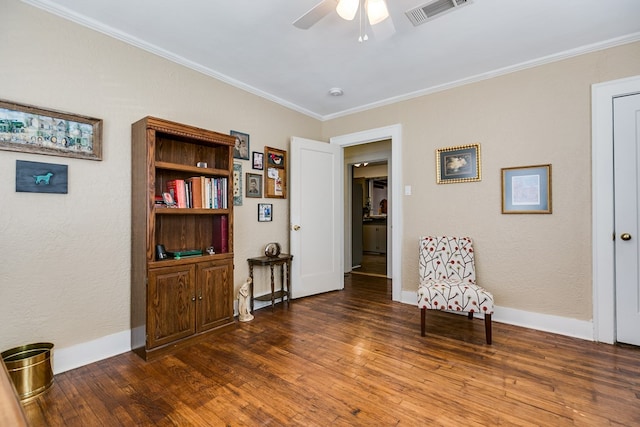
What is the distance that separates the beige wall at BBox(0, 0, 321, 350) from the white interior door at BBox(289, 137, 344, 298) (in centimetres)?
165

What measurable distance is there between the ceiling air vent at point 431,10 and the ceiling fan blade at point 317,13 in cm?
71

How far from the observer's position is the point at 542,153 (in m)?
2.88

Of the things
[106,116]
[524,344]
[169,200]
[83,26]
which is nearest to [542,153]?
[524,344]

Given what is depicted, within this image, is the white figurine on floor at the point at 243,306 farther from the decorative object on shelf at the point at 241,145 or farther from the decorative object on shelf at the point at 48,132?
the decorative object on shelf at the point at 48,132

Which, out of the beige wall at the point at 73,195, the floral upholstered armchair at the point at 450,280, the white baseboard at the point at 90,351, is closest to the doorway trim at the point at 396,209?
the floral upholstered armchair at the point at 450,280

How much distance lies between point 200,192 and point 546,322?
137 inches

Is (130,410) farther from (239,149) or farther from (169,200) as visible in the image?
(239,149)

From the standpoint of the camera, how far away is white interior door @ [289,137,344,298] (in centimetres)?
391

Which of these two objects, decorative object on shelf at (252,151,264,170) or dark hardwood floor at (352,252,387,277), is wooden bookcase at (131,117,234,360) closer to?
decorative object on shelf at (252,151,264,170)

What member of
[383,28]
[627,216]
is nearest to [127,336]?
[383,28]

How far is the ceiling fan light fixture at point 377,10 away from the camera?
1.74 m

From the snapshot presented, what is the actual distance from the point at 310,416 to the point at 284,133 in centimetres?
325

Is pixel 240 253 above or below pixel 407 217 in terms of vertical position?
below

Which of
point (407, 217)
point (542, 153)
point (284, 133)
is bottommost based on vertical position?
point (407, 217)
